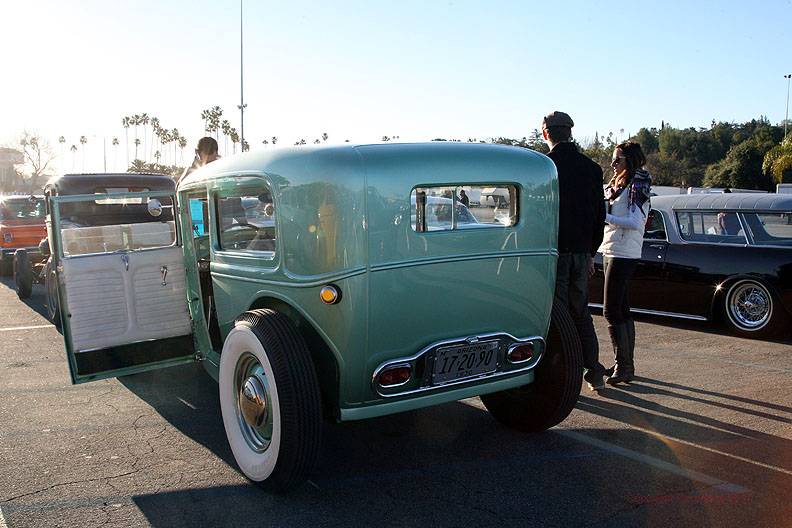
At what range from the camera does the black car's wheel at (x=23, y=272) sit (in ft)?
33.4

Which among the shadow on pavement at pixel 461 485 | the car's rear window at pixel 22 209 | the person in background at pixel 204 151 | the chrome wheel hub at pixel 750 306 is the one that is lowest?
the shadow on pavement at pixel 461 485

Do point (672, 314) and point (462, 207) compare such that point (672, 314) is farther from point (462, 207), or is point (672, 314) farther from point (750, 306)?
point (462, 207)

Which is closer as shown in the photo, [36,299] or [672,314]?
[672,314]

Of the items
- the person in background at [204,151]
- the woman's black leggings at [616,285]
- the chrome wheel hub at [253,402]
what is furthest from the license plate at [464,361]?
the person in background at [204,151]

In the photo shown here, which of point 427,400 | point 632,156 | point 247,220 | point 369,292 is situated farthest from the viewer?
point 632,156

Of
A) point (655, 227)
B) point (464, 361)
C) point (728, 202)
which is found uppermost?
point (728, 202)

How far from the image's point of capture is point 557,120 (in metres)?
5.03

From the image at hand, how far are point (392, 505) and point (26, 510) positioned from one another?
1803mm

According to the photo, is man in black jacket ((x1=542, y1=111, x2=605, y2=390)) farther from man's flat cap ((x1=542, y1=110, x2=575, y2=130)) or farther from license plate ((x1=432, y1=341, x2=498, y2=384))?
license plate ((x1=432, y1=341, x2=498, y2=384))

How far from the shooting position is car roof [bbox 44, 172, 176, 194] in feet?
27.8

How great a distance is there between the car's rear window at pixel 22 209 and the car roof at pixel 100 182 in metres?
4.94

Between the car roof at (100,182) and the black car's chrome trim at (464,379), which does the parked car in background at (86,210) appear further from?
the black car's chrome trim at (464,379)

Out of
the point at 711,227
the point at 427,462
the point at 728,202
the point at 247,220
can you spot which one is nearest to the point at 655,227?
the point at 711,227

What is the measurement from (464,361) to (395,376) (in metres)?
0.40
